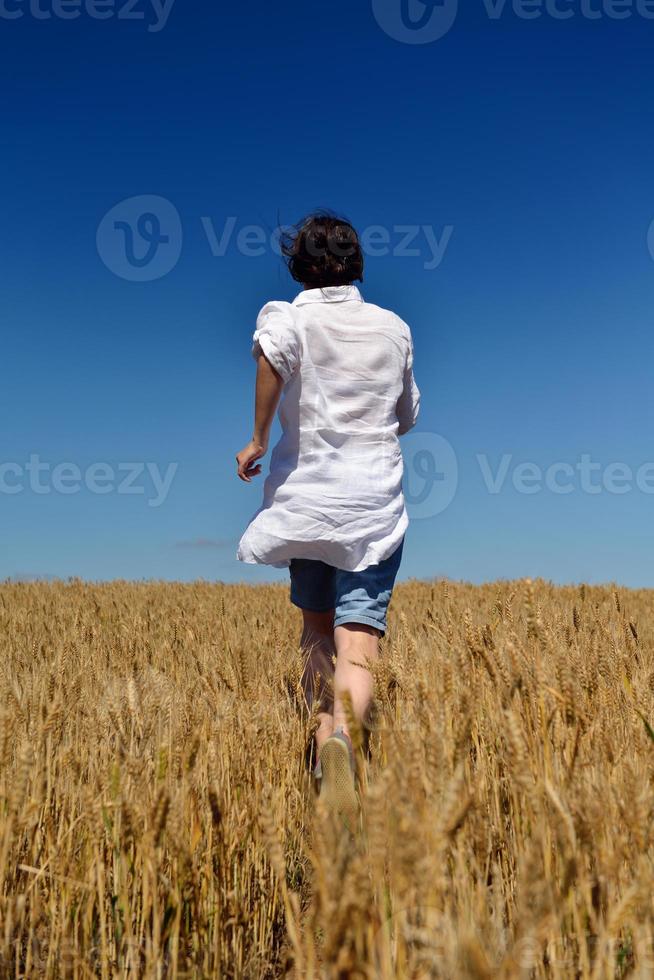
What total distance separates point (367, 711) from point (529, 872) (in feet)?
5.80

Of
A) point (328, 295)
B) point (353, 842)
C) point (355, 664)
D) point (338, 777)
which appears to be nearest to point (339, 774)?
point (338, 777)

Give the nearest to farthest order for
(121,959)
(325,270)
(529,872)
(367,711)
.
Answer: (529,872) → (121,959) → (367,711) → (325,270)

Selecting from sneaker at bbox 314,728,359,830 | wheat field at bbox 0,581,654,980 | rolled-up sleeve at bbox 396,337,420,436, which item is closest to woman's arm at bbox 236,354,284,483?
rolled-up sleeve at bbox 396,337,420,436

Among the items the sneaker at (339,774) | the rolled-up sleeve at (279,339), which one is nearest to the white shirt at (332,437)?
the rolled-up sleeve at (279,339)

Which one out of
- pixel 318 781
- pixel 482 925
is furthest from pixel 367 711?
pixel 482 925

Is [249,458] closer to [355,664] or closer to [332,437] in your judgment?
[332,437]

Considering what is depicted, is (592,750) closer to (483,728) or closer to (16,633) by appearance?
(483,728)

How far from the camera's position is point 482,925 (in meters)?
1.09

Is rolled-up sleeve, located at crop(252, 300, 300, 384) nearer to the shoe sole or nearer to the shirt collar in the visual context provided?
the shirt collar

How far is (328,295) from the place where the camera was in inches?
110

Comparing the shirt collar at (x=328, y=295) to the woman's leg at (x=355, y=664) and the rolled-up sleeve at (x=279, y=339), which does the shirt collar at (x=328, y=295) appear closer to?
the rolled-up sleeve at (x=279, y=339)

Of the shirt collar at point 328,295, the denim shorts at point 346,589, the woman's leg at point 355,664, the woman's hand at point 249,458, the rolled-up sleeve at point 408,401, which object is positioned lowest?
the woman's leg at point 355,664

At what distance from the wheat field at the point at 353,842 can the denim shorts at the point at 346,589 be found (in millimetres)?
182

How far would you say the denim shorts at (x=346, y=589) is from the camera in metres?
2.56
